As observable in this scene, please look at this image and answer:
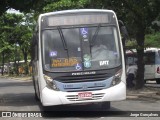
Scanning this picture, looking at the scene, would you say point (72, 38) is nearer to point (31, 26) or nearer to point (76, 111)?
point (76, 111)

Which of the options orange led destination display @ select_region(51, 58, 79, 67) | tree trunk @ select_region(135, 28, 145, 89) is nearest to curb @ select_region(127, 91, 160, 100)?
tree trunk @ select_region(135, 28, 145, 89)

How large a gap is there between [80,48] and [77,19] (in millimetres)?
1059

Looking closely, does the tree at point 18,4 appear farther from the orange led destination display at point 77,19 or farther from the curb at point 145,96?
the curb at point 145,96

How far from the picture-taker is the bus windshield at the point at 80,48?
14.4 meters

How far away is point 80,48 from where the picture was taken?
571 inches

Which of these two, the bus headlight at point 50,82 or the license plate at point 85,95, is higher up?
the bus headlight at point 50,82

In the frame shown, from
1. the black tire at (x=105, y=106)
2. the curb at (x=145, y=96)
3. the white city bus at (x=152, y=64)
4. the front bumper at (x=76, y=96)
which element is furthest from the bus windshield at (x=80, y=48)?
the white city bus at (x=152, y=64)

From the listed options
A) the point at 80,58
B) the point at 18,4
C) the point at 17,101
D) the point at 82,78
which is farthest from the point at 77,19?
the point at 17,101

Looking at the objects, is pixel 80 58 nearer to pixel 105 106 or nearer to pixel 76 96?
pixel 76 96

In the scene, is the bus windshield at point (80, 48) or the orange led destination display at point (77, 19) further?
the orange led destination display at point (77, 19)

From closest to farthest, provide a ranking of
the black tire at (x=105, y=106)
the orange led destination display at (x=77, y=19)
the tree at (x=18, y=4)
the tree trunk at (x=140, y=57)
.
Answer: the orange led destination display at (x=77, y=19) → the black tire at (x=105, y=106) → the tree at (x=18, y=4) → the tree trunk at (x=140, y=57)

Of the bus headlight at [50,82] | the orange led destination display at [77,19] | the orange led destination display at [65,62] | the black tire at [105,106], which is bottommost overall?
the black tire at [105,106]

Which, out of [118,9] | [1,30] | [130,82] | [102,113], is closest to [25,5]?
[118,9]

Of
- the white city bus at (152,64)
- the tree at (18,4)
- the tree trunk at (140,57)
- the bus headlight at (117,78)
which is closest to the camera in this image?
the bus headlight at (117,78)
